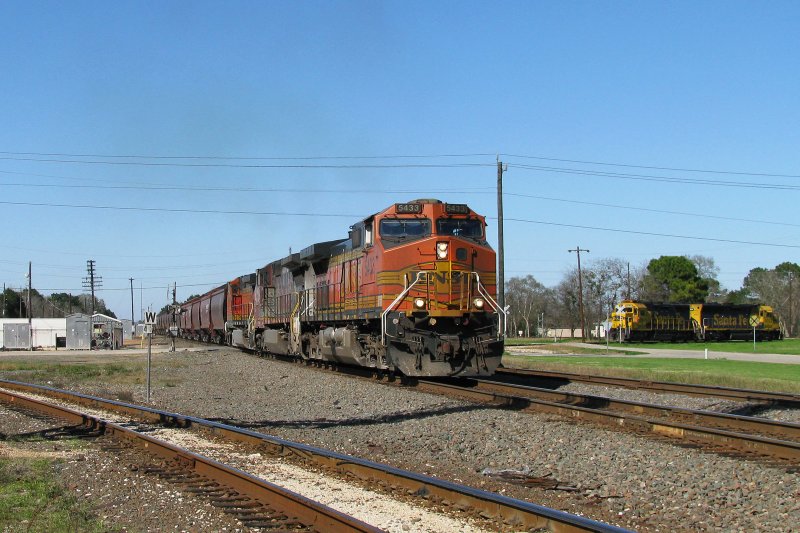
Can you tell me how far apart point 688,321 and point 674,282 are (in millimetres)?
39304

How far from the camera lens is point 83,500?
7492 millimetres

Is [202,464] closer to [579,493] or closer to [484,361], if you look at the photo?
[579,493]

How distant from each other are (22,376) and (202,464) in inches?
872

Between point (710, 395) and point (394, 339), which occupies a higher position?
point (394, 339)

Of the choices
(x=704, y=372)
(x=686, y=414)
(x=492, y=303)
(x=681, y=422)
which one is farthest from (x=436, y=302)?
(x=704, y=372)

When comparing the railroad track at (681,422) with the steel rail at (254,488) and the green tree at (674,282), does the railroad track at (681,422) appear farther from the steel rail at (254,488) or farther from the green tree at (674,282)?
the green tree at (674,282)

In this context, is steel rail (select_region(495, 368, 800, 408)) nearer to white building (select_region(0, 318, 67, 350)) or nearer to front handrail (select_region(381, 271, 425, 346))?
front handrail (select_region(381, 271, 425, 346))

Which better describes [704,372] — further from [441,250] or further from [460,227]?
[441,250]

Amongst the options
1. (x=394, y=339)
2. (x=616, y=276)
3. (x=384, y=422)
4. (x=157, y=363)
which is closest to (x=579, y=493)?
(x=384, y=422)

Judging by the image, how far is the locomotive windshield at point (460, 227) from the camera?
18516mm

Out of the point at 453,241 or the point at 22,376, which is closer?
the point at 453,241

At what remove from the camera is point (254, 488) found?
24.1ft

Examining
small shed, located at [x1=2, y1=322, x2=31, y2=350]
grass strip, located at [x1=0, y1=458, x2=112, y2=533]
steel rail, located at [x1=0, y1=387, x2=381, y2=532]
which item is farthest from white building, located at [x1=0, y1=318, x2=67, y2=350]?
grass strip, located at [x1=0, y1=458, x2=112, y2=533]

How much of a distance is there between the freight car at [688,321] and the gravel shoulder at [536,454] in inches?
1892
